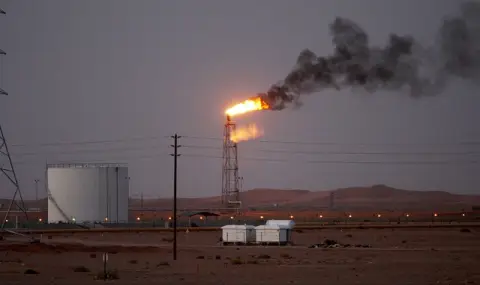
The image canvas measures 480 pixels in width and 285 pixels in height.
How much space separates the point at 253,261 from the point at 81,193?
61.7 meters

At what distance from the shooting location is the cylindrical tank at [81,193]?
108m

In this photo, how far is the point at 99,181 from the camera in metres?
109

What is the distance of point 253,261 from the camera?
166 ft

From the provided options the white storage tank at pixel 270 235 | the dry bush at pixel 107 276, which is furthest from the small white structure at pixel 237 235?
the dry bush at pixel 107 276

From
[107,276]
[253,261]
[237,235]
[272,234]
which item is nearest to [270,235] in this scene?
[272,234]

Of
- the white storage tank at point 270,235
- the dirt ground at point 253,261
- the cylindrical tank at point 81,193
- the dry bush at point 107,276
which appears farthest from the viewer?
the cylindrical tank at point 81,193

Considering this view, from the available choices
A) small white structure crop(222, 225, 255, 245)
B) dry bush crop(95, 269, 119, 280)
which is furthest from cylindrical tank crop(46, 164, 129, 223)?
dry bush crop(95, 269, 119, 280)

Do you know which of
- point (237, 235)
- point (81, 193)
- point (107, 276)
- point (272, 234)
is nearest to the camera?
point (107, 276)

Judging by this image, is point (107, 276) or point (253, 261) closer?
point (107, 276)

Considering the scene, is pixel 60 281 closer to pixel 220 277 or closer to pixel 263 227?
pixel 220 277

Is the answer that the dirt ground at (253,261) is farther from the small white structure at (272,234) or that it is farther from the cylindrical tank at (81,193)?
the cylindrical tank at (81,193)

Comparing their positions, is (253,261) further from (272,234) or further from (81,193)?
(81,193)

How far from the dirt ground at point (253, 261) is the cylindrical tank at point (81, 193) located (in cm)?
2593

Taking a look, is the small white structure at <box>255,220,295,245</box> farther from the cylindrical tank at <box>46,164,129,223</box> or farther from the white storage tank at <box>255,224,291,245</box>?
the cylindrical tank at <box>46,164,129,223</box>
